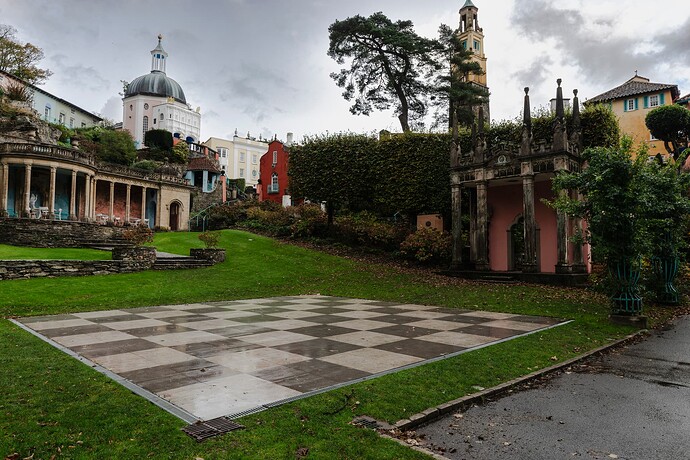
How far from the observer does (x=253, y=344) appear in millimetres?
7246

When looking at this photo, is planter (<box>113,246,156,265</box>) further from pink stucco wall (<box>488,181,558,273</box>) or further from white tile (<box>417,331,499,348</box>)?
pink stucco wall (<box>488,181,558,273</box>)

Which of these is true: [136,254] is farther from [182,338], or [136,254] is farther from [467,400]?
[467,400]

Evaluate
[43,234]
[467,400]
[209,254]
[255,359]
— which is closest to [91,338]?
[255,359]

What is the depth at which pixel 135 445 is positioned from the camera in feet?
11.1

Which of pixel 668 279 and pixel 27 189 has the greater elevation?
pixel 27 189

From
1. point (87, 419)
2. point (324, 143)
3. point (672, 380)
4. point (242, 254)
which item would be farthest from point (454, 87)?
point (87, 419)

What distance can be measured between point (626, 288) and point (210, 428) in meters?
9.96

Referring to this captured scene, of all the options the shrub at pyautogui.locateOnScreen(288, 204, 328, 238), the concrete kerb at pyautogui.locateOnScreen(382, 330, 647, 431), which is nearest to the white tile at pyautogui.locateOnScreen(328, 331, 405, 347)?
the concrete kerb at pyautogui.locateOnScreen(382, 330, 647, 431)

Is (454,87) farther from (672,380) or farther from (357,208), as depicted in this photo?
(672,380)

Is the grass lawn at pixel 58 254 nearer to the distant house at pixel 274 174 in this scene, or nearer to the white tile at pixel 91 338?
the white tile at pixel 91 338

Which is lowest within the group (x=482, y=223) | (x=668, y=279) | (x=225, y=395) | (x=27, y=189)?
(x=225, y=395)

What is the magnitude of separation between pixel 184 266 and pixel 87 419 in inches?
695

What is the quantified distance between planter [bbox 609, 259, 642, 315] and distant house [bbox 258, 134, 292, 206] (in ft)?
138

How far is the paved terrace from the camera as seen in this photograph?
484cm
